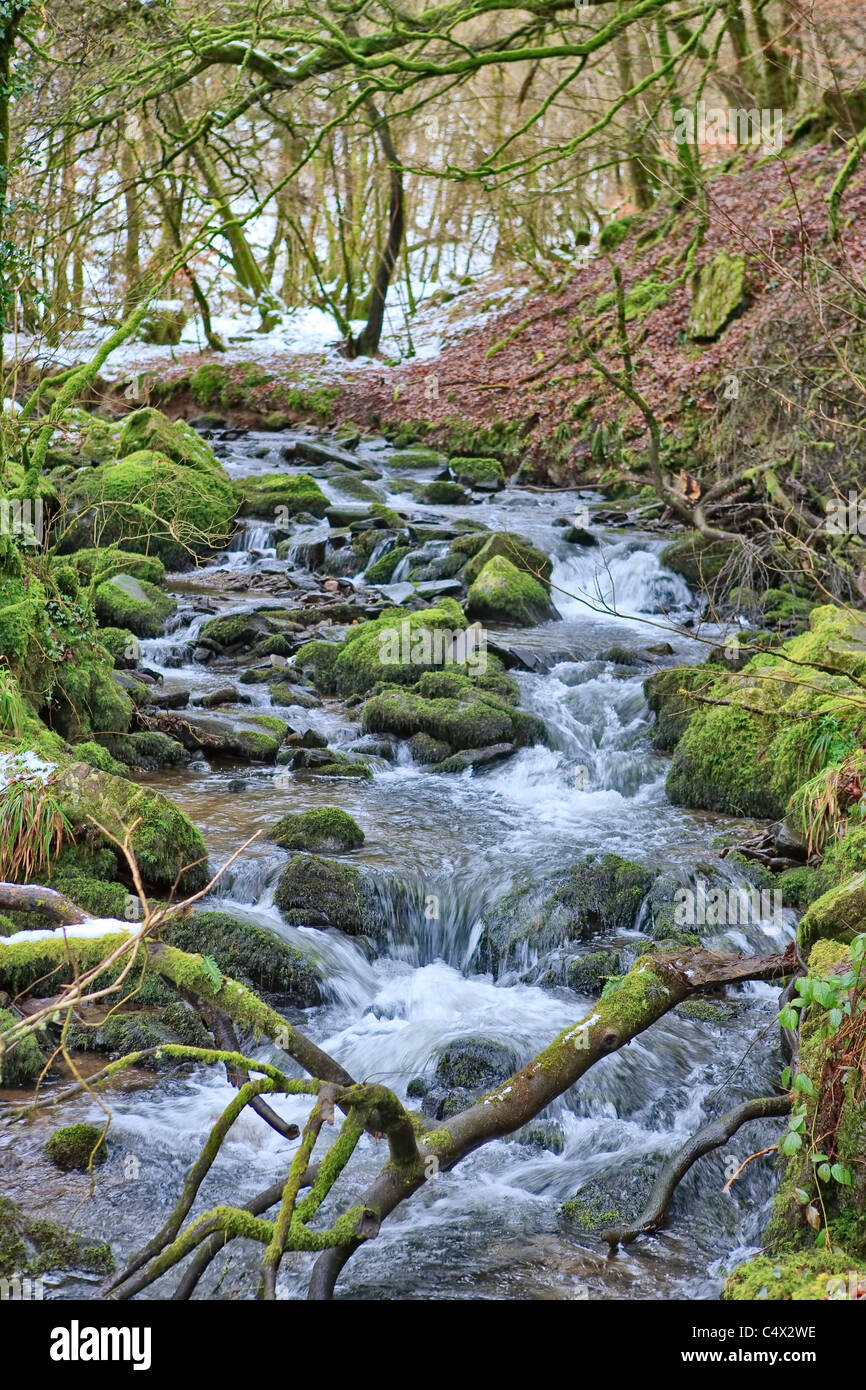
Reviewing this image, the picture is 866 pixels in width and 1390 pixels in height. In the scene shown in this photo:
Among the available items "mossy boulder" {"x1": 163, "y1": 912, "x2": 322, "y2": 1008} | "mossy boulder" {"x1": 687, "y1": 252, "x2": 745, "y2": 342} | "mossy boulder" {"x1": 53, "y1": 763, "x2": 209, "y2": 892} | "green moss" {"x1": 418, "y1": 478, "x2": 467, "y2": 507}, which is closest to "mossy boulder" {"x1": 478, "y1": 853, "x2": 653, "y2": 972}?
"mossy boulder" {"x1": 163, "y1": 912, "x2": 322, "y2": 1008}

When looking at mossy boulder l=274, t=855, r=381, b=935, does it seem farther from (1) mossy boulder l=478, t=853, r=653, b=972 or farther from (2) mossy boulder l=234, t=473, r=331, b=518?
(2) mossy boulder l=234, t=473, r=331, b=518

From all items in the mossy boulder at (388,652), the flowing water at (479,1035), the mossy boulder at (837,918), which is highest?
the mossy boulder at (388,652)

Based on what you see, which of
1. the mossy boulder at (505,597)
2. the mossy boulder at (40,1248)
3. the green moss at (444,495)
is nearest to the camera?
the mossy boulder at (40,1248)

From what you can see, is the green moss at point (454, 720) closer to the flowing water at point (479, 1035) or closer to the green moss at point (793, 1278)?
the flowing water at point (479, 1035)

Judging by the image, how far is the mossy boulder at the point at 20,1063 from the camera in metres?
4.73

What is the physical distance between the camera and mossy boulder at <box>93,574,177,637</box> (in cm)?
1160

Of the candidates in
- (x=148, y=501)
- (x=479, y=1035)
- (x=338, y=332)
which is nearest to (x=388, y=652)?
(x=148, y=501)

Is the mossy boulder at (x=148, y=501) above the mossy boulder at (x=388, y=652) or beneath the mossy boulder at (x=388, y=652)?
above

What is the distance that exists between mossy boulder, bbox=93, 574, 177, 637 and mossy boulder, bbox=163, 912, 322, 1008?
20.3ft

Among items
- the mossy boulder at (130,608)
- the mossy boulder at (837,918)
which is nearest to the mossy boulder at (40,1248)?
the mossy boulder at (837,918)

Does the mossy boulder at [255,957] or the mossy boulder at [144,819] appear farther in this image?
the mossy boulder at [144,819]

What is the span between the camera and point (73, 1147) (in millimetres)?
4348

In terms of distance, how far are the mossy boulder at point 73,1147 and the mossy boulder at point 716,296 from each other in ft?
49.0
